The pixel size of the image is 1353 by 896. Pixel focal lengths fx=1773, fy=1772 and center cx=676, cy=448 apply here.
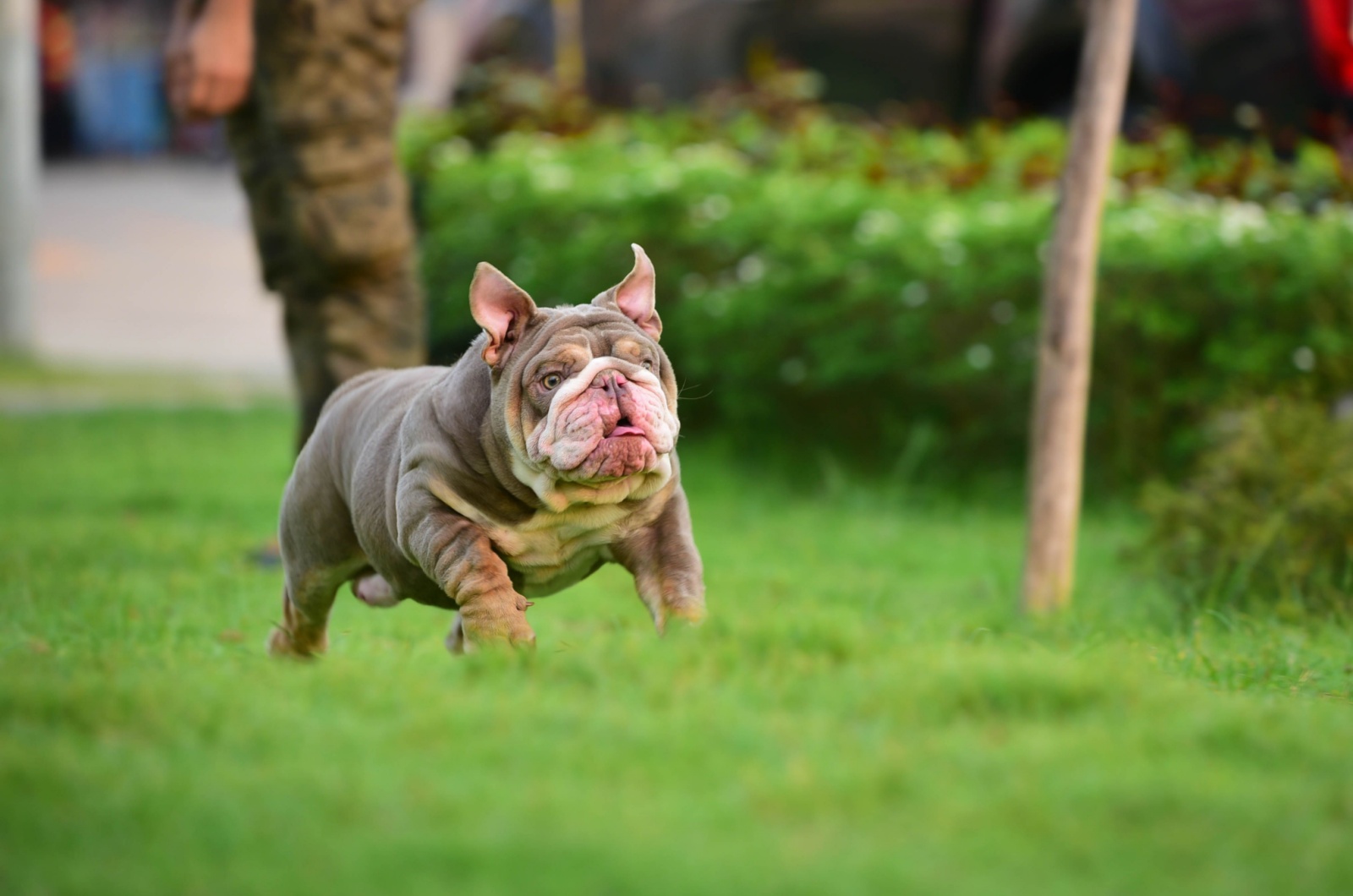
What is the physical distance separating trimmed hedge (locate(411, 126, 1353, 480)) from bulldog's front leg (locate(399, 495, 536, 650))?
13.6 feet

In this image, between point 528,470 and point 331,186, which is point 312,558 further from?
point 331,186

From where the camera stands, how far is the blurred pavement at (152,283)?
14.8 m

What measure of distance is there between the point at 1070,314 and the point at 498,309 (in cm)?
250

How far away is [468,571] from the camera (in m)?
3.78

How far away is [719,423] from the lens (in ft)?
29.8

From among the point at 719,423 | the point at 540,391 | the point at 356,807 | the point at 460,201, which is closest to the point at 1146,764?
the point at 356,807

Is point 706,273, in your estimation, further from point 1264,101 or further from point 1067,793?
point 1067,793

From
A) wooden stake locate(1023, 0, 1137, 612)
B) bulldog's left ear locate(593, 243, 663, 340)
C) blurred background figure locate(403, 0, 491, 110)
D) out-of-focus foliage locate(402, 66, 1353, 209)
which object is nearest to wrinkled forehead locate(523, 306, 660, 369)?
bulldog's left ear locate(593, 243, 663, 340)

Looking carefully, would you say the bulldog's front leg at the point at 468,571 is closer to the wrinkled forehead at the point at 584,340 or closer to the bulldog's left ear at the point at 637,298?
the wrinkled forehead at the point at 584,340

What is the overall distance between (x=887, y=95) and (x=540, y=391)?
8.48 metres

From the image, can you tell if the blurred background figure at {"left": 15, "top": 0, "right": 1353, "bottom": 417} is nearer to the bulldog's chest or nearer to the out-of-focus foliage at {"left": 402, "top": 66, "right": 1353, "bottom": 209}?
the out-of-focus foliage at {"left": 402, "top": 66, "right": 1353, "bottom": 209}

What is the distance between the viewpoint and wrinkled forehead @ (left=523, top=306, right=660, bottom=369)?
12.5ft

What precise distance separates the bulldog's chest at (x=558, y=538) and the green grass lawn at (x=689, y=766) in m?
0.29

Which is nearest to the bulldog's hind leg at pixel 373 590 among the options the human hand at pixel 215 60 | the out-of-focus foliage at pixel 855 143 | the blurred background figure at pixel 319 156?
the blurred background figure at pixel 319 156
